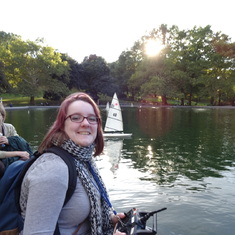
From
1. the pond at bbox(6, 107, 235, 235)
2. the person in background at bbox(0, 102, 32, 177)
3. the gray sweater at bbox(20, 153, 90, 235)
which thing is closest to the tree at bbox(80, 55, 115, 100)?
the pond at bbox(6, 107, 235, 235)

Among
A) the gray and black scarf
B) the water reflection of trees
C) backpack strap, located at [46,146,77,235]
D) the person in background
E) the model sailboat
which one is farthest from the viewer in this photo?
the model sailboat

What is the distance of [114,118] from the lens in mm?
20734

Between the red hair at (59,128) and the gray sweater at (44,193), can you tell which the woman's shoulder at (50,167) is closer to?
the gray sweater at (44,193)

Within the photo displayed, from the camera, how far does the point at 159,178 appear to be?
10422 mm

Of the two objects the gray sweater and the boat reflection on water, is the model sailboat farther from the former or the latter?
the gray sweater

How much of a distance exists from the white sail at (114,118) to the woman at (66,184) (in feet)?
59.8

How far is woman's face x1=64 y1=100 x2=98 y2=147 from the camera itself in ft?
6.91

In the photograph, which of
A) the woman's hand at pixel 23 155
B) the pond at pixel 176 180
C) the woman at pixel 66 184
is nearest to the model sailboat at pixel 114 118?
the pond at pixel 176 180

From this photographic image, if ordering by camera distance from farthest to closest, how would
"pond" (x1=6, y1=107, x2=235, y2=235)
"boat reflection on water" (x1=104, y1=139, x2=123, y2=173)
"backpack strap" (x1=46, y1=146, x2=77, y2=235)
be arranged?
"boat reflection on water" (x1=104, y1=139, x2=123, y2=173), "pond" (x1=6, y1=107, x2=235, y2=235), "backpack strap" (x1=46, y1=146, x2=77, y2=235)

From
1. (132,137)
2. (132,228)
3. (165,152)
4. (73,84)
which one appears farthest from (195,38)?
(132,228)

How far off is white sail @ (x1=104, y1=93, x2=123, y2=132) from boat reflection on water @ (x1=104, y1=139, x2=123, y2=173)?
1994mm

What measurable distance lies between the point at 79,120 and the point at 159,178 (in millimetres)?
8804

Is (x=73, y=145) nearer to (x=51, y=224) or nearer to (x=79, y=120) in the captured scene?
(x=79, y=120)

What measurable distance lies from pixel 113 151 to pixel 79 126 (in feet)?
44.6
